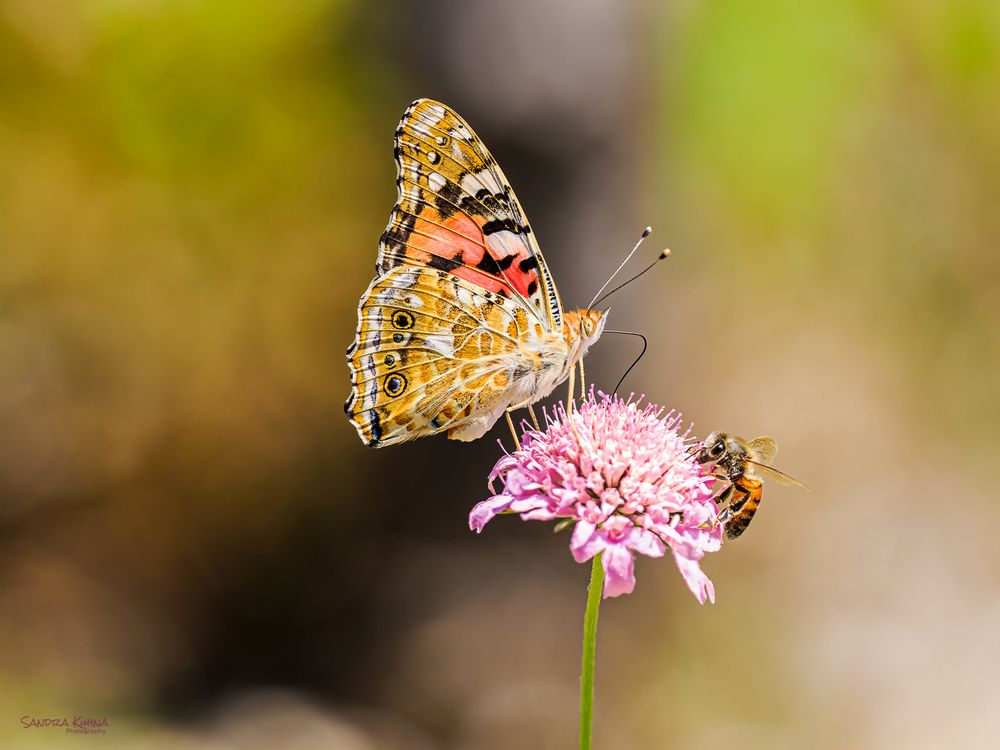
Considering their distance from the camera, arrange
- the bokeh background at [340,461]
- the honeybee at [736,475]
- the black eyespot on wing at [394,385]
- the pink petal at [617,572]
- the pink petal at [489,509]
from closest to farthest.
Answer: the pink petal at [617,572]
the pink petal at [489,509]
the honeybee at [736,475]
the black eyespot on wing at [394,385]
the bokeh background at [340,461]

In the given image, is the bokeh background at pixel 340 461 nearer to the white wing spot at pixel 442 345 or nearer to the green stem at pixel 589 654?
the white wing spot at pixel 442 345

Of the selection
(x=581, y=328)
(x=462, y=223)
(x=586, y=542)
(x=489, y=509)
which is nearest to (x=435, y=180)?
(x=462, y=223)

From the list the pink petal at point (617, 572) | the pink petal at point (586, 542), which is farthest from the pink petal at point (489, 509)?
the pink petal at point (617, 572)

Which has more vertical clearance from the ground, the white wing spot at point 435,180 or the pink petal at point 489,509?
the white wing spot at point 435,180

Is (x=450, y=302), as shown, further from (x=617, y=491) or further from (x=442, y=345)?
(x=617, y=491)

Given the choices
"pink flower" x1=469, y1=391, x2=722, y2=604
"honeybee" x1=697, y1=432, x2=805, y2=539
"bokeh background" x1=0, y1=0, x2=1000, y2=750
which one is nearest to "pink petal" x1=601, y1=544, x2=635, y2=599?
"pink flower" x1=469, y1=391, x2=722, y2=604

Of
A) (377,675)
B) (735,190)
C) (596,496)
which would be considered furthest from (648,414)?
(735,190)

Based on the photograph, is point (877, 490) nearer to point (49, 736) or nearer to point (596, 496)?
point (596, 496)
